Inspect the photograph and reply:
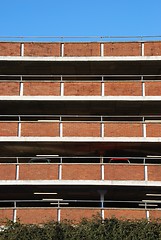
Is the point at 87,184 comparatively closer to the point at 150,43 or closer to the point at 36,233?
the point at 36,233

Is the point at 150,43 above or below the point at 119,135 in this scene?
above

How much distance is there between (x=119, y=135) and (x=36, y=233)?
736cm

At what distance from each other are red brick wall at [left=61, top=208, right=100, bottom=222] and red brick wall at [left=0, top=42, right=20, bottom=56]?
31.4ft

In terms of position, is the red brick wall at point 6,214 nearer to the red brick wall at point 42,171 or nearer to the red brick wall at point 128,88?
the red brick wall at point 42,171

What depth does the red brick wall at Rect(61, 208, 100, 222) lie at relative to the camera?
859 inches

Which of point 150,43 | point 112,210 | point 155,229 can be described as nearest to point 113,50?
point 150,43

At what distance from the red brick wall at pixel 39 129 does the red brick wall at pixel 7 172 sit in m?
1.95

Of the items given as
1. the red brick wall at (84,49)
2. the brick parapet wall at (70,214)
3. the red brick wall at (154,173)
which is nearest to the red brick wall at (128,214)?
the brick parapet wall at (70,214)

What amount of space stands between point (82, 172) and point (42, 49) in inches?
300

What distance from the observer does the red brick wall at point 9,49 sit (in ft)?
86.2

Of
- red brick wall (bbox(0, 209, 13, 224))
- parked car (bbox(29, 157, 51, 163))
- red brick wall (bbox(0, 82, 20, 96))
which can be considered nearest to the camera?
red brick wall (bbox(0, 209, 13, 224))

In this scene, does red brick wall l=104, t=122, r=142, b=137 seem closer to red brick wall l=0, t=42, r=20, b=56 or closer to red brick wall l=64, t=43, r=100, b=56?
red brick wall l=64, t=43, r=100, b=56

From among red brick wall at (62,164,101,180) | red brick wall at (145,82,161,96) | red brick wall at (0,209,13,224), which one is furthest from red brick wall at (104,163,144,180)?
red brick wall at (0,209,13,224)

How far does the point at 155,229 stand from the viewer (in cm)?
1950
